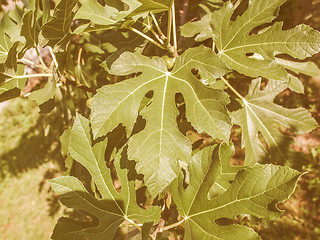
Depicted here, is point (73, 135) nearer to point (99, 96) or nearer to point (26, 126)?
point (99, 96)

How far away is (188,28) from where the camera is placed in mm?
2008

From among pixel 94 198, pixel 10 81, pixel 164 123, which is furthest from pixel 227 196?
pixel 10 81

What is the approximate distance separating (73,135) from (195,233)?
78 centimetres

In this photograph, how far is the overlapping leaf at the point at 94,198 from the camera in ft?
4.70

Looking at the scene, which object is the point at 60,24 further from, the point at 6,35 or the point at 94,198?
the point at 94,198

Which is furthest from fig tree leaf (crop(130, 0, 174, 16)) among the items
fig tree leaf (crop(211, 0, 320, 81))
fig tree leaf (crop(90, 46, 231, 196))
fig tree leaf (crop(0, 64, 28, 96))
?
fig tree leaf (crop(0, 64, 28, 96))

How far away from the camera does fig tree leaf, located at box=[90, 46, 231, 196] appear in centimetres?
130

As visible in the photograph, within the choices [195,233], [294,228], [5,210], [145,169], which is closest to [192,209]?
[195,233]

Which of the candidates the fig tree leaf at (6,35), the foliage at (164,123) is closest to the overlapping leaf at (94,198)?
the foliage at (164,123)

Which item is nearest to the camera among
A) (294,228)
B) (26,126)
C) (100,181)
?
(100,181)

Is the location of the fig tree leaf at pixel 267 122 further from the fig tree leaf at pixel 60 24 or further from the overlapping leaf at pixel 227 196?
the fig tree leaf at pixel 60 24

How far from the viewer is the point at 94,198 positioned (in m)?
1.50

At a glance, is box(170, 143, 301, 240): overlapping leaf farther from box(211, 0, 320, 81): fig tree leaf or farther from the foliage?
box(211, 0, 320, 81): fig tree leaf

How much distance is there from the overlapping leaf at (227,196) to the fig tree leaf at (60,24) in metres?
0.90
